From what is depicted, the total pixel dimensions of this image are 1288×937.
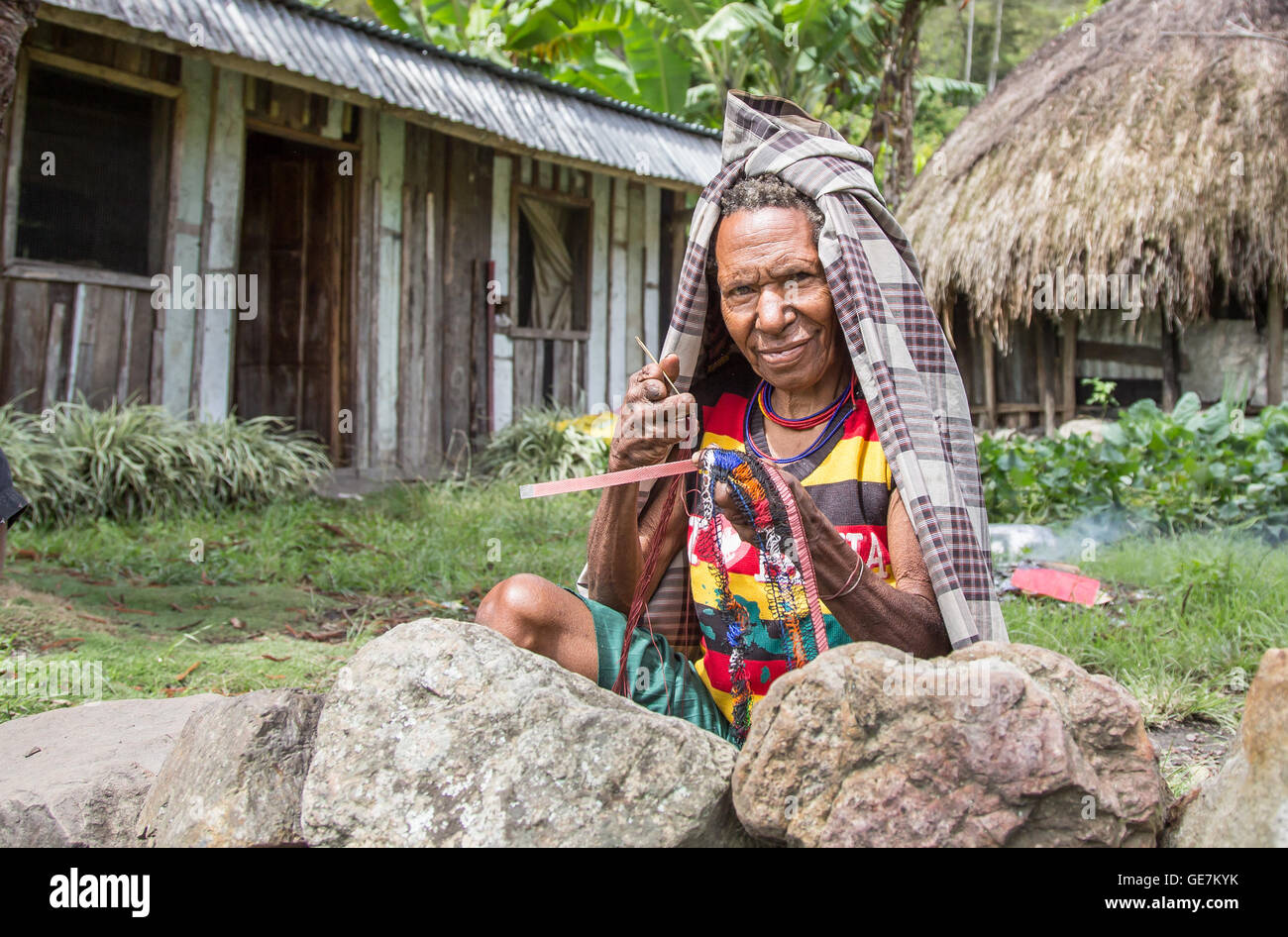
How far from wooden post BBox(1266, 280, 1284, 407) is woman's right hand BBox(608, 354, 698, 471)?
8.87 metres

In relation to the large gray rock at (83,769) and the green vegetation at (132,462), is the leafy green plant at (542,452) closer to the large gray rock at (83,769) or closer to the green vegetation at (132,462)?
the green vegetation at (132,462)

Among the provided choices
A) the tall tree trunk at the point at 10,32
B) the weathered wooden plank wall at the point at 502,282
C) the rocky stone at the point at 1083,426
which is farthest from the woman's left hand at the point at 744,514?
the rocky stone at the point at 1083,426

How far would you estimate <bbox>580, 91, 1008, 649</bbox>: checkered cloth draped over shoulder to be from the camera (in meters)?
1.86

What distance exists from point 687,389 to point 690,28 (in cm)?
990

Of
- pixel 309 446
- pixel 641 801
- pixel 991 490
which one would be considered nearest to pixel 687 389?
pixel 641 801

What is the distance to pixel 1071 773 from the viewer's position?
1.30 metres

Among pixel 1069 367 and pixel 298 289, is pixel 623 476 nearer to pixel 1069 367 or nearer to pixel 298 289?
pixel 298 289

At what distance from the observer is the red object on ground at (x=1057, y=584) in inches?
176

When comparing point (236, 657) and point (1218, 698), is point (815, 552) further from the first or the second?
point (236, 657)

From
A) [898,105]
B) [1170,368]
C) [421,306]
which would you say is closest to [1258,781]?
[421,306]

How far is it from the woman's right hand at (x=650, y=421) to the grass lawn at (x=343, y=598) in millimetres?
2068

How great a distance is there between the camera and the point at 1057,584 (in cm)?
464

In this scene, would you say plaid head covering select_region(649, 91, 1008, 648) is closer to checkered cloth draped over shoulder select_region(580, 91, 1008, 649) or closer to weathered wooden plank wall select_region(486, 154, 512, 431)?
checkered cloth draped over shoulder select_region(580, 91, 1008, 649)

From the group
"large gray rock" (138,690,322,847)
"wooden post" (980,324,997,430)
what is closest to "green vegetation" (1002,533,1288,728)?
"large gray rock" (138,690,322,847)
